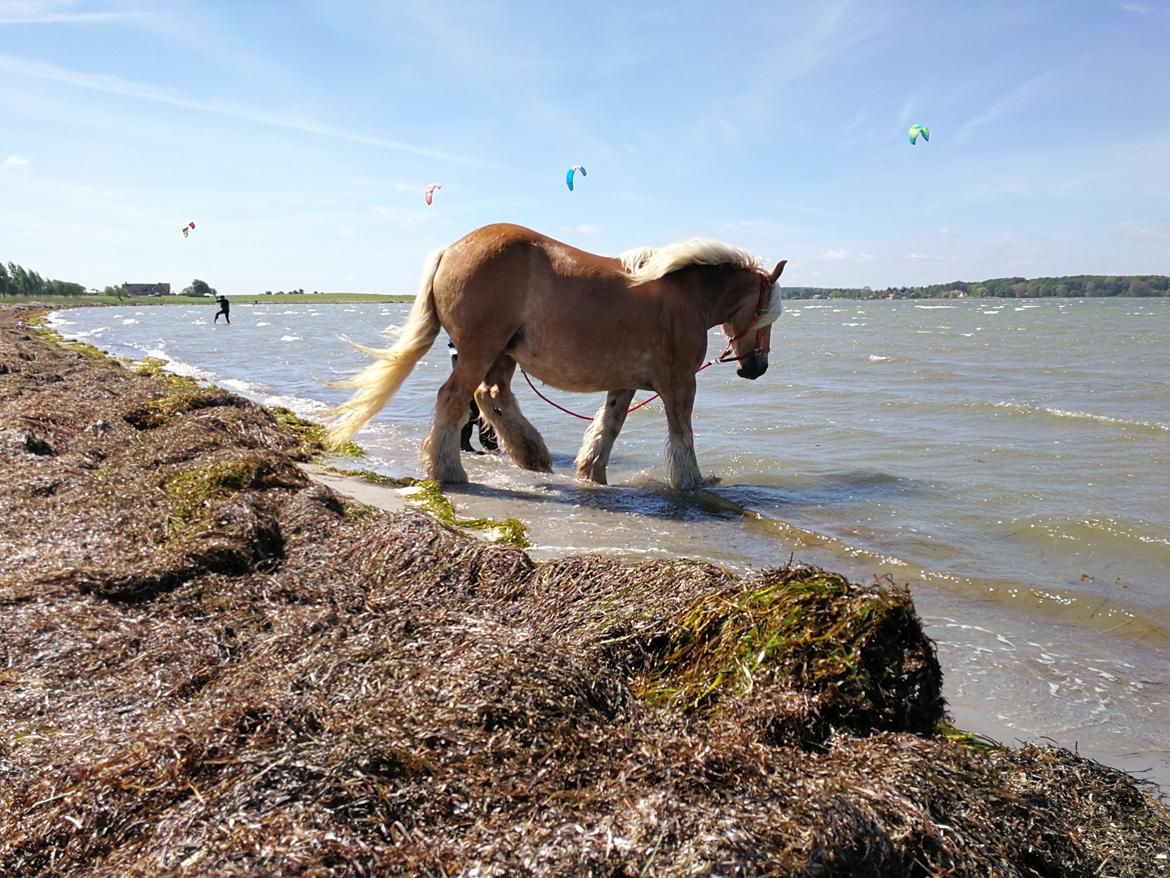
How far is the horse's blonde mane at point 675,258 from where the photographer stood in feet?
24.9

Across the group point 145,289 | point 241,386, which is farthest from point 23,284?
point 241,386

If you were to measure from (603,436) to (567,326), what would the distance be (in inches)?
53.3

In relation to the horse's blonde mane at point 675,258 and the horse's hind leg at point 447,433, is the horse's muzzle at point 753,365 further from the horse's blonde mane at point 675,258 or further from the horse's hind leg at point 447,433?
the horse's hind leg at point 447,433

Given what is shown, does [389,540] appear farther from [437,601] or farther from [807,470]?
[807,470]

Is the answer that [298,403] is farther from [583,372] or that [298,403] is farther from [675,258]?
[675,258]

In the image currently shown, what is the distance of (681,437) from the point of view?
7824 mm

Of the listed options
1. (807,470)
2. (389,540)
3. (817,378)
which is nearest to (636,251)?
(807,470)

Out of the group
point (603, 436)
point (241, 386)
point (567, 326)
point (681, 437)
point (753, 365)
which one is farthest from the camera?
point (241, 386)

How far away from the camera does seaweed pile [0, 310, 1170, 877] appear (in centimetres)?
186

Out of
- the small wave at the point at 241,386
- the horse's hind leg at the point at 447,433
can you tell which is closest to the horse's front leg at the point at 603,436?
the horse's hind leg at the point at 447,433

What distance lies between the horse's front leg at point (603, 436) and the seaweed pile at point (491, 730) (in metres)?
3.88

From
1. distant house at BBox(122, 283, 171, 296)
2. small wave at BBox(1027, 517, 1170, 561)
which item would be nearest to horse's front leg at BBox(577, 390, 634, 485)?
small wave at BBox(1027, 517, 1170, 561)

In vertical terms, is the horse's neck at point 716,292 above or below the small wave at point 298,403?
above

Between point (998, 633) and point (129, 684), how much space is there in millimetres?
4274
